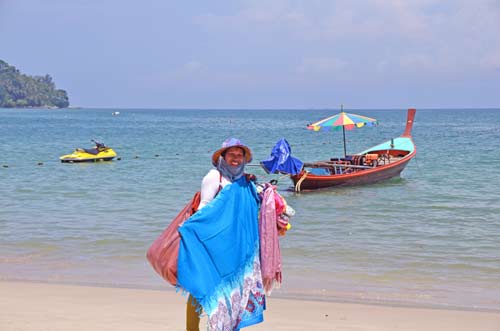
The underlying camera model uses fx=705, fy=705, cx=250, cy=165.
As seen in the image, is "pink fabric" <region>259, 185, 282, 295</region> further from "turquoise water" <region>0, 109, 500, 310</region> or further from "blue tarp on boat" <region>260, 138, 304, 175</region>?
"turquoise water" <region>0, 109, 500, 310</region>

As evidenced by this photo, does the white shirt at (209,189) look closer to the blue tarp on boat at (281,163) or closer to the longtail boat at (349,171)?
the blue tarp on boat at (281,163)

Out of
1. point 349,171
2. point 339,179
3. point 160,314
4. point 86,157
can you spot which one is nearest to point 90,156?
point 86,157

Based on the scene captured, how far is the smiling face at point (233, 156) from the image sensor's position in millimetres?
4484

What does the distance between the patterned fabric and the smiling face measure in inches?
4.5

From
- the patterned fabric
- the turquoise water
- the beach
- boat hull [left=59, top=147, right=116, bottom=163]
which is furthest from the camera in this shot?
boat hull [left=59, top=147, right=116, bottom=163]

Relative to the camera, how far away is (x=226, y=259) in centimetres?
443

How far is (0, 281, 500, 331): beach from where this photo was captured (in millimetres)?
5613

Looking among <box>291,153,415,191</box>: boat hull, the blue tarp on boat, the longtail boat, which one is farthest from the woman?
<box>291,153,415,191</box>: boat hull

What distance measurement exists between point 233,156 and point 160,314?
2094 mm

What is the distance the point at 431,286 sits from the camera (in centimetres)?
766

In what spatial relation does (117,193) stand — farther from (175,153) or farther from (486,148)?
(486,148)

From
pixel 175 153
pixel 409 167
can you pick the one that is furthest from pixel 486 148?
pixel 175 153

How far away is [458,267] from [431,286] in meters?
1.19

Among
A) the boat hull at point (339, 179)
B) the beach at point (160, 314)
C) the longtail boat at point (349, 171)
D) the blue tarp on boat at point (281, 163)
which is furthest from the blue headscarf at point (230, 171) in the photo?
the boat hull at point (339, 179)
